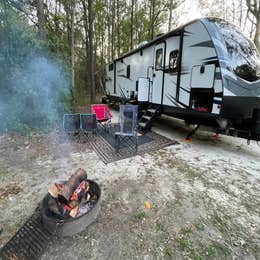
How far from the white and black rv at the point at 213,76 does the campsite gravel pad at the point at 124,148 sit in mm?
984

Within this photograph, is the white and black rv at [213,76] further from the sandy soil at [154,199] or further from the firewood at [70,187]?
the firewood at [70,187]

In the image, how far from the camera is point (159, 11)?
1425 cm

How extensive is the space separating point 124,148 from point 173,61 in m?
2.95

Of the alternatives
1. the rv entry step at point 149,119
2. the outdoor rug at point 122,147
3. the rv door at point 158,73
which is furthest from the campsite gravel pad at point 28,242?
the rv door at point 158,73

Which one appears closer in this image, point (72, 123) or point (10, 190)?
point (10, 190)

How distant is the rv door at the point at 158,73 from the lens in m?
5.38

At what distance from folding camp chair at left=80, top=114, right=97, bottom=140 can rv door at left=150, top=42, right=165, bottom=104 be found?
231 centimetres

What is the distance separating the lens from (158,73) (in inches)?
220

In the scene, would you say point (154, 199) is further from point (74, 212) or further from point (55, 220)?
point (55, 220)

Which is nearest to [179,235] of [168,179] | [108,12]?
[168,179]

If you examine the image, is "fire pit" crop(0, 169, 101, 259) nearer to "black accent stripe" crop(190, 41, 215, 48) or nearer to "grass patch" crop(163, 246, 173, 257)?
"grass patch" crop(163, 246, 173, 257)

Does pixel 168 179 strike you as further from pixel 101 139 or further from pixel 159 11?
pixel 159 11

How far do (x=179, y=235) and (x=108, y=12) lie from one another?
1650 centimetres

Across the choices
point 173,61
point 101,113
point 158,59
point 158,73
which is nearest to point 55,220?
point 101,113
